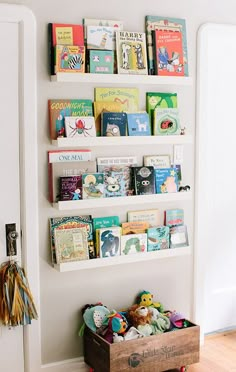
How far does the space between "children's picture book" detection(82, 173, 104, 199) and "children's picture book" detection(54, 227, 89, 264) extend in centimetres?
17

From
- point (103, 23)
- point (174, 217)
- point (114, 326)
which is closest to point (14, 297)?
point (114, 326)

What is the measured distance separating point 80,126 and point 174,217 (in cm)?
75

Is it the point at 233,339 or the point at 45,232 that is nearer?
the point at 45,232

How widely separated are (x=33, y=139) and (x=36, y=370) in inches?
Result: 43.7

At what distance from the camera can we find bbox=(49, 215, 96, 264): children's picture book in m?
2.93

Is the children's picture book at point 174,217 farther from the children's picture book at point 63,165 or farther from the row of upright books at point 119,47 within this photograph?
the row of upright books at point 119,47

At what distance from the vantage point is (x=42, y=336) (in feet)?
9.78

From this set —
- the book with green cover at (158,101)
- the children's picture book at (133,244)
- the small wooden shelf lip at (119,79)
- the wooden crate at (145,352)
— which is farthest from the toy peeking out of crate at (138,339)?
the small wooden shelf lip at (119,79)

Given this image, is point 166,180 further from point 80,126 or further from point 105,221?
point 80,126

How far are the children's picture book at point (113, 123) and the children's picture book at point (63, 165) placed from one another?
5.4 inches

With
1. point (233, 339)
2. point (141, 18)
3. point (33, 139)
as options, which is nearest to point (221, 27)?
point (141, 18)

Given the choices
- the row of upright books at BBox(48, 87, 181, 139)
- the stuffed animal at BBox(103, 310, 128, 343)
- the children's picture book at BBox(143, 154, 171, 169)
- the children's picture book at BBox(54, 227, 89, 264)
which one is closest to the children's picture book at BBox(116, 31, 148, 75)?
the row of upright books at BBox(48, 87, 181, 139)

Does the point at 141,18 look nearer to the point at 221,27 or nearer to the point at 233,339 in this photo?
the point at 221,27

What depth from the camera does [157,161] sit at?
3.18 meters
